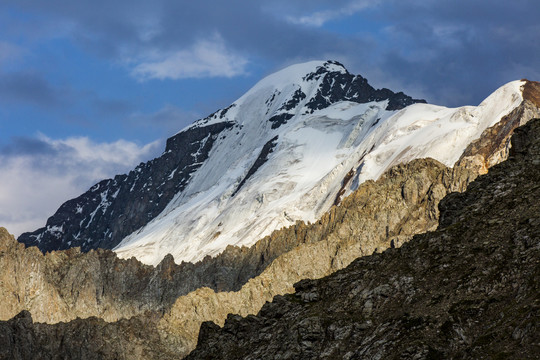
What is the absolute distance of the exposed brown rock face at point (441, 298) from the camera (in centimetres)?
5200

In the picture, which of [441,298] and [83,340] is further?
[83,340]

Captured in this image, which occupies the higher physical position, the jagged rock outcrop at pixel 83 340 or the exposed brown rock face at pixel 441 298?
the jagged rock outcrop at pixel 83 340

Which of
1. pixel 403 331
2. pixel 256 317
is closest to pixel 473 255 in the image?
pixel 403 331

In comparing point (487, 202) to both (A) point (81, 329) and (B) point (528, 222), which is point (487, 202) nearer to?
(B) point (528, 222)

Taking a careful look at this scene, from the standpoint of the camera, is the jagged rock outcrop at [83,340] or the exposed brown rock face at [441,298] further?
the jagged rock outcrop at [83,340]

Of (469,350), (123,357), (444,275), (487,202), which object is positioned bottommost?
(469,350)

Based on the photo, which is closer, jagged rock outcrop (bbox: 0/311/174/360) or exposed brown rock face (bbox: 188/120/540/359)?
exposed brown rock face (bbox: 188/120/540/359)

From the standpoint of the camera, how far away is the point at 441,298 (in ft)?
188

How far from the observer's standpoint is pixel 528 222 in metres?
59.2

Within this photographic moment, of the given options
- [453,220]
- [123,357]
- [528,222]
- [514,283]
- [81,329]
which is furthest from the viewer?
[81,329]

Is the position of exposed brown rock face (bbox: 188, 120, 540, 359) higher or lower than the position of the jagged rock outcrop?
lower

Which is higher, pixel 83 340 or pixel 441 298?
pixel 83 340

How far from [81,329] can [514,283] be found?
5541 inches

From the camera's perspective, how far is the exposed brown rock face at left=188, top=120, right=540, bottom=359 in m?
52.0
